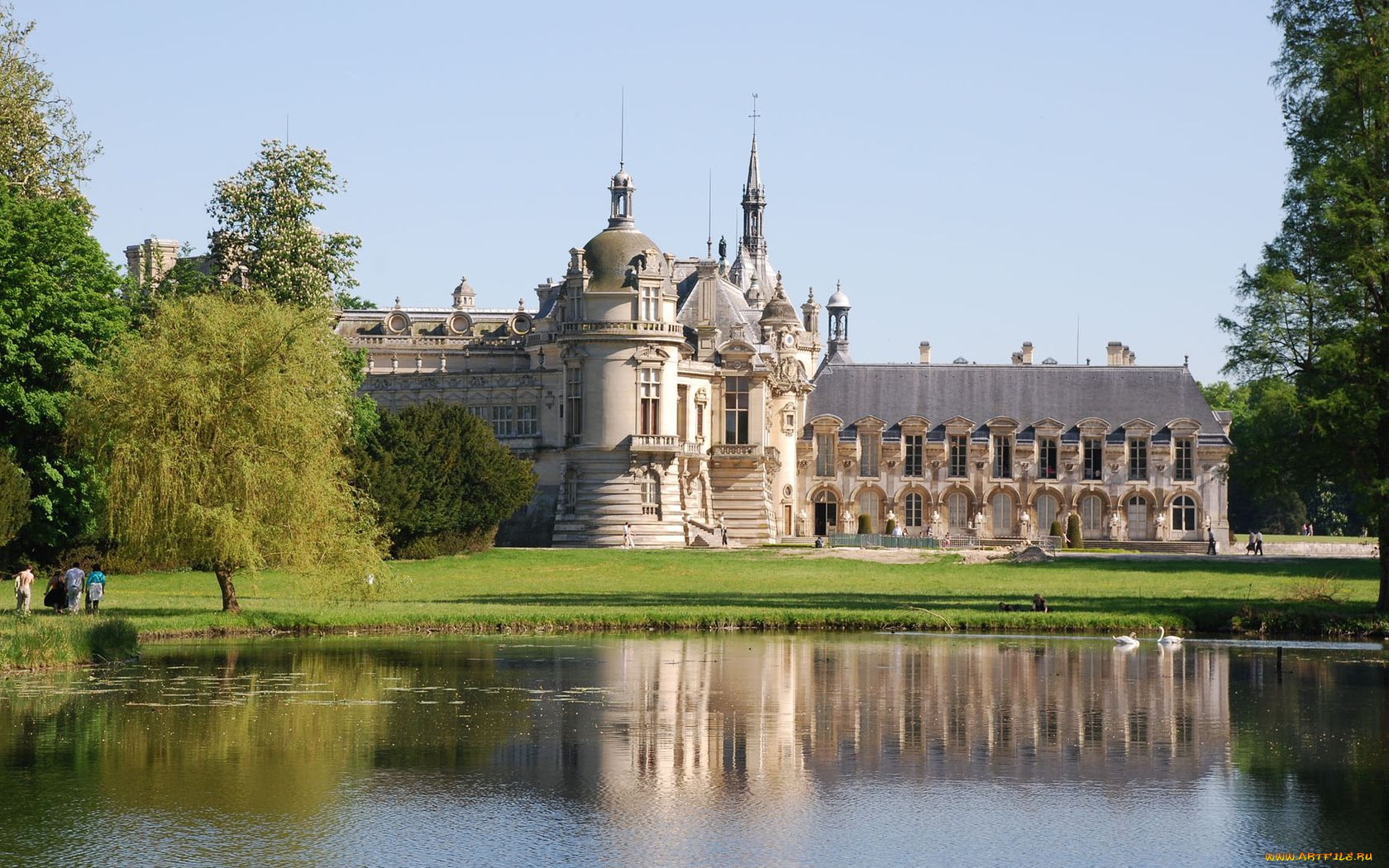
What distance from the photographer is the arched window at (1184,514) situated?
82.2 m

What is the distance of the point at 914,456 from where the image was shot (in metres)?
84.0

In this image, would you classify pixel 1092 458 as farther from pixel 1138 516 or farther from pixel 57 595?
pixel 57 595

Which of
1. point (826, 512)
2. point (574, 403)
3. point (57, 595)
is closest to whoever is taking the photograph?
point (57, 595)

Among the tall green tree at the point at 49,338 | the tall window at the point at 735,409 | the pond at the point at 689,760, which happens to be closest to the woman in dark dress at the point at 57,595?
the pond at the point at 689,760

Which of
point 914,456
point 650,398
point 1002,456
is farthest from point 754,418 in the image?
point 1002,456

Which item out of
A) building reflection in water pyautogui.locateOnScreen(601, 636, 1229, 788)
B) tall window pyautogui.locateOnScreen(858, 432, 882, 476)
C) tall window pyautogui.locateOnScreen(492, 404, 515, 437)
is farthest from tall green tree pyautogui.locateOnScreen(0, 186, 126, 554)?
tall window pyautogui.locateOnScreen(858, 432, 882, 476)

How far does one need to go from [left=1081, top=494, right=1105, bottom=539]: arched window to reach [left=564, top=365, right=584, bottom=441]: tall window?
26.8 metres

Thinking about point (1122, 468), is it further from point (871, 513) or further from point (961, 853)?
point (961, 853)

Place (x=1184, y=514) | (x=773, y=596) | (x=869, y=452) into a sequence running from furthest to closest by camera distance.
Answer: (x=869, y=452) → (x=1184, y=514) → (x=773, y=596)

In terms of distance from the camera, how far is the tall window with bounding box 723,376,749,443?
240ft

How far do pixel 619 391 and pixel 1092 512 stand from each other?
2677 cm

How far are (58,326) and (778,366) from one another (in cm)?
3610

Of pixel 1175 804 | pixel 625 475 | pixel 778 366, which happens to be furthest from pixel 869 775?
pixel 778 366

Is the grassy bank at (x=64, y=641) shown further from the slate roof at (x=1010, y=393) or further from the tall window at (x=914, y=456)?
the slate roof at (x=1010, y=393)
